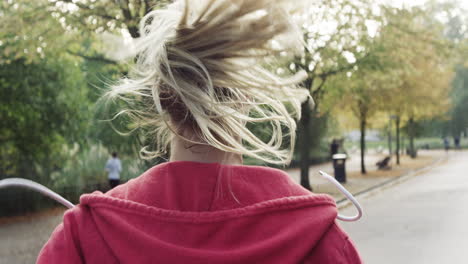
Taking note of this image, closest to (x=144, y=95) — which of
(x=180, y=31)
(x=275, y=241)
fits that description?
(x=180, y=31)

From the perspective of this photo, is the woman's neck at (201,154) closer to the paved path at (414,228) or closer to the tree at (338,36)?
the paved path at (414,228)

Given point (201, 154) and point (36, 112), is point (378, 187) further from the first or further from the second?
point (201, 154)


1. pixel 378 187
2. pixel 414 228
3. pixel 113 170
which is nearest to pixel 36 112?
pixel 113 170

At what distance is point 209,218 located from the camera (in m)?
1.18

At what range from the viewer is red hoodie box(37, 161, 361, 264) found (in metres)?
1.19

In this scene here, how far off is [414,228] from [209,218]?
9.85 m

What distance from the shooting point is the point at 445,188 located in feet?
60.9

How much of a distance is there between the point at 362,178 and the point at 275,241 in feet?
76.6

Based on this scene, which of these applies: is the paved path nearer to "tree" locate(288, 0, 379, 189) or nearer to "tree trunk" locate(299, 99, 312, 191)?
"tree trunk" locate(299, 99, 312, 191)

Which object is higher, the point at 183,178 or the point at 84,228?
the point at 183,178

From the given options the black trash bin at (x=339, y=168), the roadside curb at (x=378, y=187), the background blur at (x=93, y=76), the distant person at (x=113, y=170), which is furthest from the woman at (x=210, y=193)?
the black trash bin at (x=339, y=168)

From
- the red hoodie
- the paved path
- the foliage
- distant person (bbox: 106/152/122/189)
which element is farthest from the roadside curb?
the red hoodie

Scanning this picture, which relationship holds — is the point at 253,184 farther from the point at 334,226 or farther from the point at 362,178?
the point at 362,178

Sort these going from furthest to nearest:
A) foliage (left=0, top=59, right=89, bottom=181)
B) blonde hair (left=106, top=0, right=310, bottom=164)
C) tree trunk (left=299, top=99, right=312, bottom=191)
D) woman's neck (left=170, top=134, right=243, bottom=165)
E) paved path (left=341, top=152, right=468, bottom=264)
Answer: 1. tree trunk (left=299, top=99, right=312, bottom=191)
2. foliage (left=0, top=59, right=89, bottom=181)
3. paved path (left=341, top=152, right=468, bottom=264)
4. woman's neck (left=170, top=134, right=243, bottom=165)
5. blonde hair (left=106, top=0, right=310, bottom=164)
